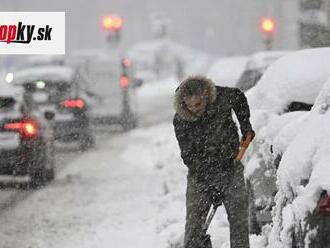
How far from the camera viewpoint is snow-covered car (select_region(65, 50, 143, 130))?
22891 mm

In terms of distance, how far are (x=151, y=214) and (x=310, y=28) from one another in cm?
1876

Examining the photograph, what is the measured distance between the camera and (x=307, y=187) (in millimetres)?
5074

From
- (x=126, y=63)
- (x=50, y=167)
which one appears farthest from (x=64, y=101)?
(x=126, y=63)

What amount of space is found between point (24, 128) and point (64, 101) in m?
5.86

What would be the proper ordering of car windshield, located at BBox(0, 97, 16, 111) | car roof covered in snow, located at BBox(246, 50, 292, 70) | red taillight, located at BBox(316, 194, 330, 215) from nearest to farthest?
red taillight, located at BBox(316, 194, 330, 215) < car windshield, located at BBox(0, 97, 16, 111) < car roof covered in snow, located at BBox(246, 50, 292, 70)

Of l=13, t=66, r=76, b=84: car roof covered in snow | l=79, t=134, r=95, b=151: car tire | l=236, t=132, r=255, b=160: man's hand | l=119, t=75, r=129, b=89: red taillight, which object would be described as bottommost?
l=79, t=134, r=95, b=151: car tire

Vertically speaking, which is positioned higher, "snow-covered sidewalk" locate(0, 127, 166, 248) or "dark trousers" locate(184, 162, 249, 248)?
"dark trousers" locate(184, 162, 249, 248)

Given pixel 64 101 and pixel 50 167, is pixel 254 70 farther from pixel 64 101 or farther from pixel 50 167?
pixel 64 101

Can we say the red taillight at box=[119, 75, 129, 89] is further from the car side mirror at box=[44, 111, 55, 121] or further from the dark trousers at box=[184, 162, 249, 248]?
the dark trousers at box=[184, 162, 249, 248]

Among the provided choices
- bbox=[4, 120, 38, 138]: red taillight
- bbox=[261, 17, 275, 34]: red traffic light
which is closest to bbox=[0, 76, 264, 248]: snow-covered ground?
bbox=[4, 120, 38, 138]: red taillight

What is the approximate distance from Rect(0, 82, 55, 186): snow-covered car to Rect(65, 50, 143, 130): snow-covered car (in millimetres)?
8403

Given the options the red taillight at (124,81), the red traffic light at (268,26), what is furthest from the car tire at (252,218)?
the red traffic light at (268,26)

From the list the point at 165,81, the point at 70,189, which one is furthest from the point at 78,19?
the point at 70,189

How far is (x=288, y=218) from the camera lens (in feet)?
18.2
